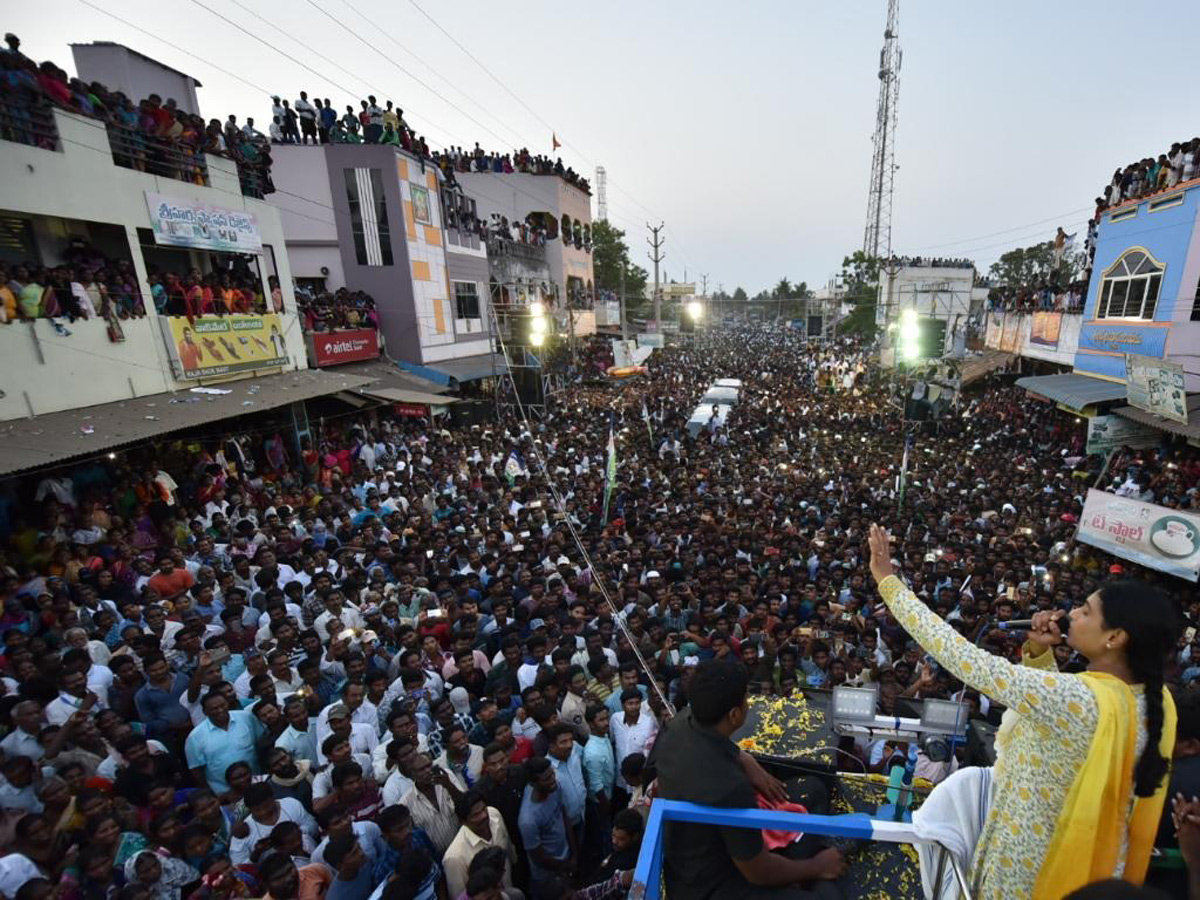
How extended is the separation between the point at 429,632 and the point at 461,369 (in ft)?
51.7

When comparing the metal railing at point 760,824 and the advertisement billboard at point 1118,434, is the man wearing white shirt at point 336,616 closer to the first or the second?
the metal railing at point 760,824

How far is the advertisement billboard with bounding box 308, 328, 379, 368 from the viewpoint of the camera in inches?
609

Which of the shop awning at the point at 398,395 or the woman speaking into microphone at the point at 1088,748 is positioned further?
the shop awning at the point at 398,395

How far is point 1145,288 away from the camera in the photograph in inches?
535

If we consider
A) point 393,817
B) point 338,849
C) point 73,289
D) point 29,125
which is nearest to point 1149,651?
point 393,817

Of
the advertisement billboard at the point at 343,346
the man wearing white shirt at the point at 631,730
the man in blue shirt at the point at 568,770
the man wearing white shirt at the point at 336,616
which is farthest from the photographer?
the advertisement billboard at the point at 343,346

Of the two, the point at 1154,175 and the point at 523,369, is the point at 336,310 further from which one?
the point at 1154,175

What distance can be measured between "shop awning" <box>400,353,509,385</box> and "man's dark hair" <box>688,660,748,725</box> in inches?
669

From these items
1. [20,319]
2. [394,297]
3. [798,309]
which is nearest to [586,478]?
[20,319]

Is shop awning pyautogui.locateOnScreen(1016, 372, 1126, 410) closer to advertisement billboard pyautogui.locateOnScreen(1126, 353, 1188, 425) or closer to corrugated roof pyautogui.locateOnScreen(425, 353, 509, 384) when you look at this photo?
advertisement billboard pyautogui.locateOnScreen(1126, 353, 1188, 425)

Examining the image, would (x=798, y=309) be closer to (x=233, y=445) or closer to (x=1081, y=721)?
(x=233, y=445)

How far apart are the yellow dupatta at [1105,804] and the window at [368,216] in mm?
20942

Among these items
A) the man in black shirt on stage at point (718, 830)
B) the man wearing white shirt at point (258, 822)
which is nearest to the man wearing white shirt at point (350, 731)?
the man wearing white shirt at point (258, 822)

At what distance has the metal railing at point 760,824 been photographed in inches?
69.9
